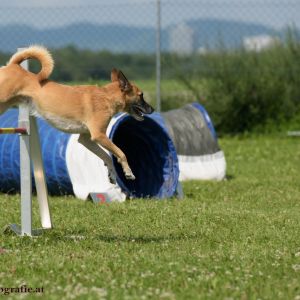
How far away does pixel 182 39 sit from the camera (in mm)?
16516

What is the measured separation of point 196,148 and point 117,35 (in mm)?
5281

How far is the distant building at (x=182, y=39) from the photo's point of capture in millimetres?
16078

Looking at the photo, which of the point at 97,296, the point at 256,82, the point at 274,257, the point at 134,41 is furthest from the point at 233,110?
the point at 97,296

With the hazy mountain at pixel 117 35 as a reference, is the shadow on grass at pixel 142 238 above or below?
below

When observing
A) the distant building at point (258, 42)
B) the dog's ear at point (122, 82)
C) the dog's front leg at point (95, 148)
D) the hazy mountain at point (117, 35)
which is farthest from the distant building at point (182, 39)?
the dog's front leg at point (95, 148)

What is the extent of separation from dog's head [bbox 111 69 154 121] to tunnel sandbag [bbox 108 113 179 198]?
7.31ft

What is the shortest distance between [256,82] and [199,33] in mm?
1480

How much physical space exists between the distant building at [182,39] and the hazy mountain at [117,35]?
10 centimetres

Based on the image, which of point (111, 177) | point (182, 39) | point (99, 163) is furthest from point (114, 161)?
point (182, 39)

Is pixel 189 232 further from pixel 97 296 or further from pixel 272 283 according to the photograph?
pixel 97 296

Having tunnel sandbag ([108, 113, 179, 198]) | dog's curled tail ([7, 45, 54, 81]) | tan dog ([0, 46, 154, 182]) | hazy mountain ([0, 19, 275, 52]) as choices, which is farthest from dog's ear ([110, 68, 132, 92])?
hazy mountain ([0, 19, 275, 52])

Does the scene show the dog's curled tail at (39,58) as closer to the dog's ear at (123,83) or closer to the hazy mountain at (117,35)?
the dog's ear at (123,83)

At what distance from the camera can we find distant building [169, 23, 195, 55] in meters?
16.1

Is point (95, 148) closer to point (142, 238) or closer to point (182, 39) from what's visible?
point (142, 238)
